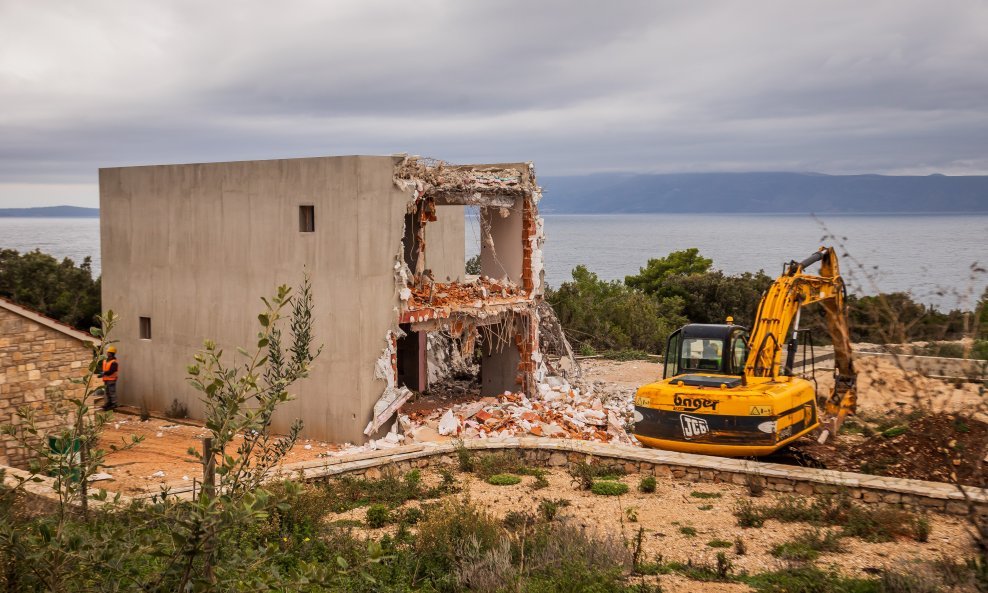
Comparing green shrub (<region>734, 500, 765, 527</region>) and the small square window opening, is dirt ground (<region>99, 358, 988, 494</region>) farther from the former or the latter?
the small square window opening

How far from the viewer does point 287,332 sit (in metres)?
18.8

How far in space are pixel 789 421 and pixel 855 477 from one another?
60.9 inches

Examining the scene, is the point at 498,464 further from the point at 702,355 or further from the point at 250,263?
the point at 250,263

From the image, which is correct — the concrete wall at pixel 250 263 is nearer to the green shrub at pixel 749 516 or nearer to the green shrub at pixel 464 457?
the green shrub at pixel 464 457

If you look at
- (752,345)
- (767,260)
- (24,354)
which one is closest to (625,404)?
(752,345)

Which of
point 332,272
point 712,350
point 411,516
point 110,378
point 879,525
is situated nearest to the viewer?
point 879,525

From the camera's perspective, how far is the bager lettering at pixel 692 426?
44.4ft

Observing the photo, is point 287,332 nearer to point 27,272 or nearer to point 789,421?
point 789,421

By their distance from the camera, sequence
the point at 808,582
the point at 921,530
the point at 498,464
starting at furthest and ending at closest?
the point at 498,464 < the point at 921,530 < the point at 808,582

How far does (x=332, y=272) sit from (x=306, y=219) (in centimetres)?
157

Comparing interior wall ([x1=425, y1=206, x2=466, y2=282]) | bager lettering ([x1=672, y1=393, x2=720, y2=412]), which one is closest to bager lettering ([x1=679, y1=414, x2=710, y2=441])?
bager lettering ([x1=672, y1=393, x2=720, y2=412])

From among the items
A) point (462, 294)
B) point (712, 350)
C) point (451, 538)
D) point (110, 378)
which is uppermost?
point (462, 294)

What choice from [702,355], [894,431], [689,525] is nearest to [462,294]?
[702,355]

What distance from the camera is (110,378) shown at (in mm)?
21125
